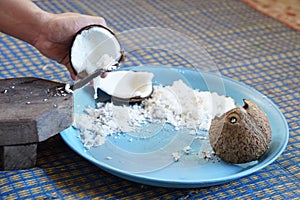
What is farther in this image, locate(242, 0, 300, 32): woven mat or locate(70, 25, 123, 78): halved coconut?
locate(242, 0, 300, 32): woven mat

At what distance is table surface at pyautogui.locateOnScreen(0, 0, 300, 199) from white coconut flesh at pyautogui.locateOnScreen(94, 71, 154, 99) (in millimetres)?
81

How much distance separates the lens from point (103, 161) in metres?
0.69

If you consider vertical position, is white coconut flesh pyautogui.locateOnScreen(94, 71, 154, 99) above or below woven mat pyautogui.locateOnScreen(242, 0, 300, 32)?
below

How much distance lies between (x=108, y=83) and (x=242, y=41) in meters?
0.50

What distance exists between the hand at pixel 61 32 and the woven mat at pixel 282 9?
70 cm

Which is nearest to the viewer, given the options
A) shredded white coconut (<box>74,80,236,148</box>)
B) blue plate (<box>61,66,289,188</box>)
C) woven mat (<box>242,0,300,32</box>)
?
blue plate (<box>61,66,289,188</box>)

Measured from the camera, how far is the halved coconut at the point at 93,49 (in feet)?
2.69

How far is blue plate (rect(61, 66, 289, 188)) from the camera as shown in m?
0.64

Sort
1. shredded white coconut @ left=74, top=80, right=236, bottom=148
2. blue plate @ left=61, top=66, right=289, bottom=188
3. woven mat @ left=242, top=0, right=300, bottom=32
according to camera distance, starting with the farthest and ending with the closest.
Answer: woven mat @ left=242, top=0, right=300, bottom=32
shredded white coconut @ left=74, top=80, right=236, bottom=148
blue plate @ left=61, top=66, right=289, bottom=188

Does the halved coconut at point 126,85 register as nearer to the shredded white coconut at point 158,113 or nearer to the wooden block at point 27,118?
the shredded white coconut at point 158,113

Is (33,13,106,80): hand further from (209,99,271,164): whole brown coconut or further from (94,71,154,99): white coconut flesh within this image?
(209,99,271,164): whole brown coconut

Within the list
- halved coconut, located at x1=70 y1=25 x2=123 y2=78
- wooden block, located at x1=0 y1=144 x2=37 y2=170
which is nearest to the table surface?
wooden block, located at x1=0 y1=144 x2=37 y2=170

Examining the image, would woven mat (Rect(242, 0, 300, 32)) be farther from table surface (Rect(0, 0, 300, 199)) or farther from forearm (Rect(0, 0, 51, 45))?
forearm (Rect(0, 0, 51, 45))

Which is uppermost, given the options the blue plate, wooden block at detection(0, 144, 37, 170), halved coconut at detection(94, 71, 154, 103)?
halved coconut at detection(94, 71, 154, 103)
